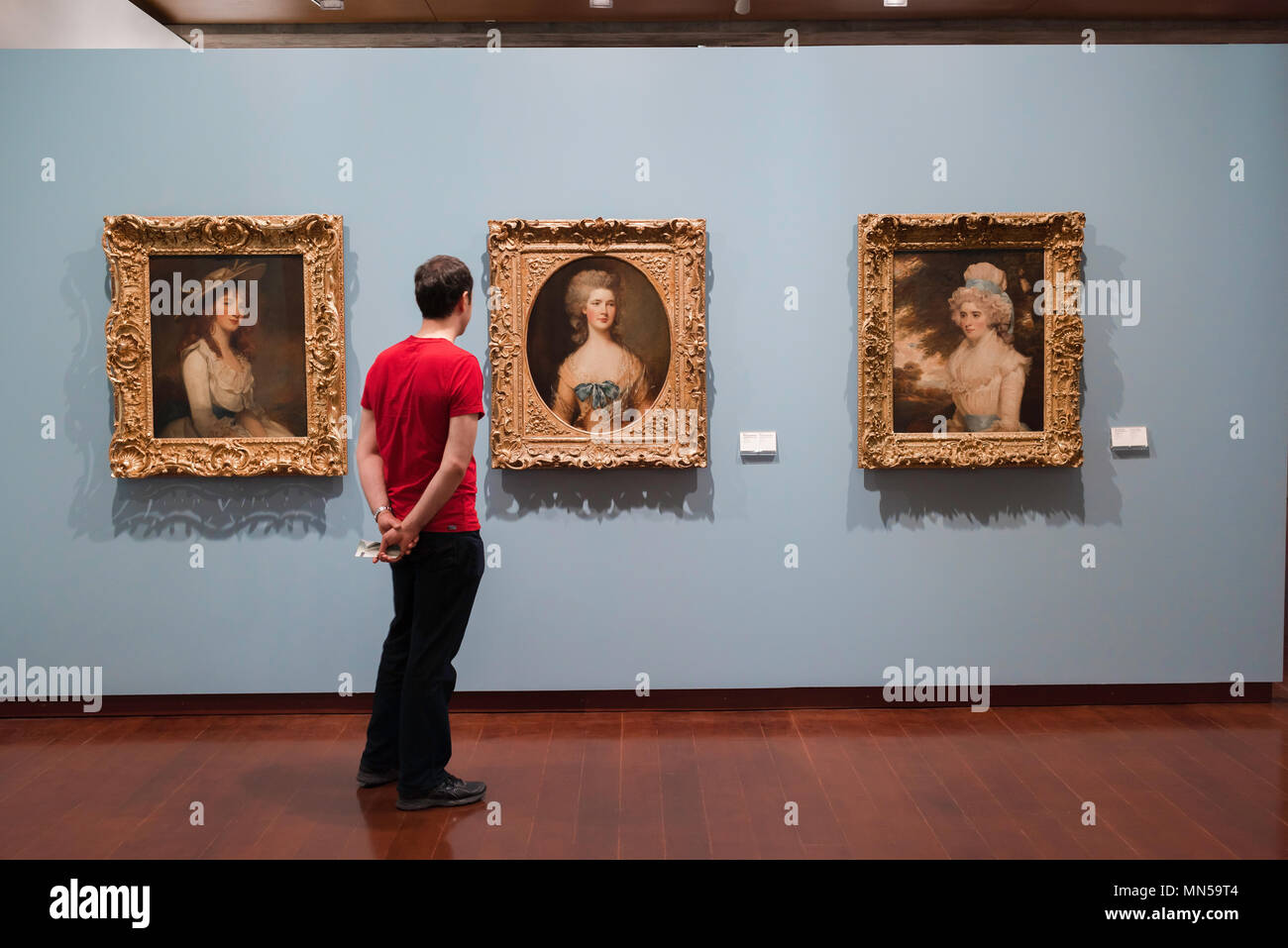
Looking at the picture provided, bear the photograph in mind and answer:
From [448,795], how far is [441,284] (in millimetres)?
2377

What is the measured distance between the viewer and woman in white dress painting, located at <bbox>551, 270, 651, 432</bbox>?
19.9 ft

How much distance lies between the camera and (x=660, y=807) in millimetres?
4723

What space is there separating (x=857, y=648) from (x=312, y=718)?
339 cm

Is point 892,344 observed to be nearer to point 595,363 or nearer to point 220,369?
point 595,363

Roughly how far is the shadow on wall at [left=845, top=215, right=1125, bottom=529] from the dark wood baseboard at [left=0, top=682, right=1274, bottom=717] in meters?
1.07

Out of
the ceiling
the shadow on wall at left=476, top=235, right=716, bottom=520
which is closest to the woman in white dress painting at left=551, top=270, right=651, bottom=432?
the shadow on wall at left=476, top=235, right=716, bottom=520

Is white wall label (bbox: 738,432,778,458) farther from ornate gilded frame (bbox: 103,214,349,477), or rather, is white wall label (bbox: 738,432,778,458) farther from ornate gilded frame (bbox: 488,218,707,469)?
ornate gilded frame (bbox: 103,214,349,477)

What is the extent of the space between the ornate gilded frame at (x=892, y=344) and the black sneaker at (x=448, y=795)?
299 centimetres

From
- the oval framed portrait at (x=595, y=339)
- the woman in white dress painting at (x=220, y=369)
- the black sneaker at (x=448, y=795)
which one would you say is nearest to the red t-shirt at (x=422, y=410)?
the black sneaker at (x=448, y=795)

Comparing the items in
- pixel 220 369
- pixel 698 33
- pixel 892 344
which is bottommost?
pixel 220 369

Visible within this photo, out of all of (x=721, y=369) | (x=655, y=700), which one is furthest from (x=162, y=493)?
(x=721, y=369)

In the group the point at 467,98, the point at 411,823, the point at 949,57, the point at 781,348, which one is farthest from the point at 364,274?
the point at 949,57

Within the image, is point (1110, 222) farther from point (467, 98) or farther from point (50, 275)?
point (50, 275)

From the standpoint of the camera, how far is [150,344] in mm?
6027
